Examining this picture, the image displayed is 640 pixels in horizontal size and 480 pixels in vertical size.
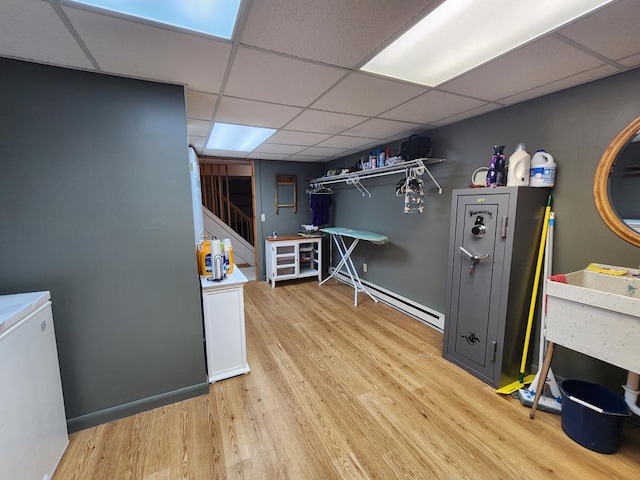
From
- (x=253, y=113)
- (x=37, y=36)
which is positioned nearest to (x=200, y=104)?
(x=253, y=113)

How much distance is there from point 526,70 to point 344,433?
94.5 inches

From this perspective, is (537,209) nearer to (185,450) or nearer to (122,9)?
(122,9)

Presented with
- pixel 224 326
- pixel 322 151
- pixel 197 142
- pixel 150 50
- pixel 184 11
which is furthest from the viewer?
pixel 322 151

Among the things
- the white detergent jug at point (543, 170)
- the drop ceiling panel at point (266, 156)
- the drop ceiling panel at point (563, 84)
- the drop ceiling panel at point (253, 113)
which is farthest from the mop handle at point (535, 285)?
the drop ceiling panel at point (266, 156)

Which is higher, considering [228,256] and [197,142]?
[197,142]

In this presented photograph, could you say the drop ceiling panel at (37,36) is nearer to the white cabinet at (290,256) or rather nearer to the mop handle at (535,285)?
the mop handle at (535,285)

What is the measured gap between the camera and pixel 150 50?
1.30 meters

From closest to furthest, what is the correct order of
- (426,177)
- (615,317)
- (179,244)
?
1. (615,317)
2. (179,244)
3. (426,177)

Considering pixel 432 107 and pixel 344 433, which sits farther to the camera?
pixel 432 107

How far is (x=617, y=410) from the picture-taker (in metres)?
1.58

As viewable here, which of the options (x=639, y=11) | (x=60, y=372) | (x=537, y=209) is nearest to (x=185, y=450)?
(x=60, y=372)

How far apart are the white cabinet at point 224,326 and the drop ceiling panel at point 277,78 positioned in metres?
1.36

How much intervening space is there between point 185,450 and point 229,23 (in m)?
2.20

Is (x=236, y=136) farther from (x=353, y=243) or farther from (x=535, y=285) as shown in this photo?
(x=535, y=285)
